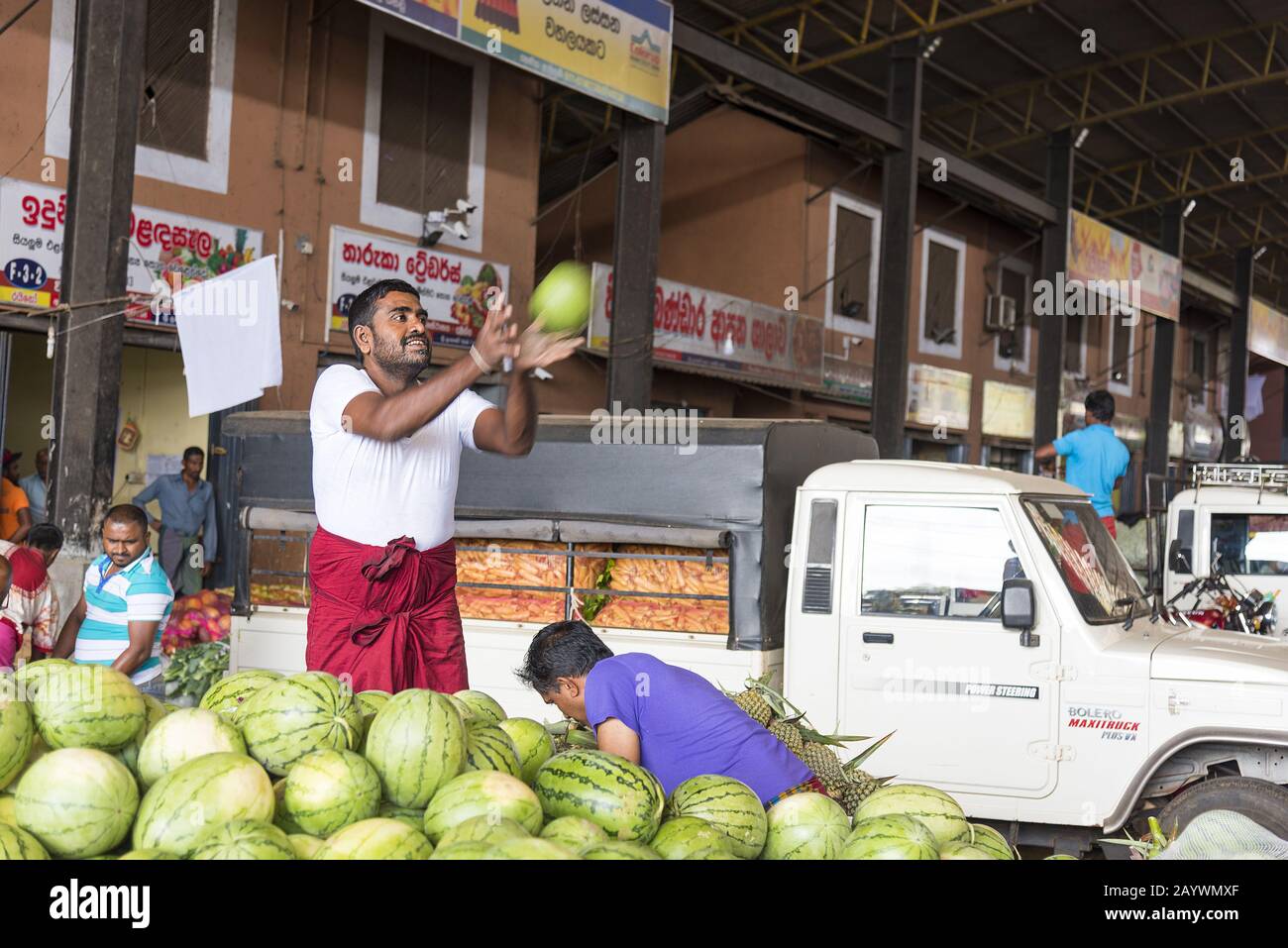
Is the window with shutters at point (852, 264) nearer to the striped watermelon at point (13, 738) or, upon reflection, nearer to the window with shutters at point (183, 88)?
the window with shutters at point (183, 88)

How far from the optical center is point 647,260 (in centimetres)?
1152

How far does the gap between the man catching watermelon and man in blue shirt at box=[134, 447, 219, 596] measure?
25.7 ft

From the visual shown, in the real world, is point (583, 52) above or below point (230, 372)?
above

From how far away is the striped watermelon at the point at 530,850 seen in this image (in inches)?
61.2

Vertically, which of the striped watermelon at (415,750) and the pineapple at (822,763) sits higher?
the striped watermelon at (415,750)

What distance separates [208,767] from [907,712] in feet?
12.9

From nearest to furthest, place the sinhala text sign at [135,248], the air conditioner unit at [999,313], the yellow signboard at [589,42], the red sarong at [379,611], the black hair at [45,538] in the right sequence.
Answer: the red sarong at [379,611], the black hair at [45,538], the sinhala text sign at [135,248], the yellow signboard at [589,42], the air conditioner unit at [999,313]

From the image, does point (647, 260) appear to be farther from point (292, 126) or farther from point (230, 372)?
point (230, 372)

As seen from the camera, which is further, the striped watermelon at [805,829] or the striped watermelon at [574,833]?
the striped watermelon at [805,829]

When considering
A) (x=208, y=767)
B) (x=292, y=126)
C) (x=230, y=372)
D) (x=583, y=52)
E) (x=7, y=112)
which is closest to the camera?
(x=208, y=767)

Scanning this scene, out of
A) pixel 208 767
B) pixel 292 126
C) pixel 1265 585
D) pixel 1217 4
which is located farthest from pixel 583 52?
pixel 1217 4

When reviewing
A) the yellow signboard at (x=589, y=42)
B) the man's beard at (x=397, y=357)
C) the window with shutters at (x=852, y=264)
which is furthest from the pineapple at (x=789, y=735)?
the window with shutters at (x=852, y=264)

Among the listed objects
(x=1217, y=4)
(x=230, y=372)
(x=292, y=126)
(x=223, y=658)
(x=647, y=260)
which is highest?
(x=1217, y=4)

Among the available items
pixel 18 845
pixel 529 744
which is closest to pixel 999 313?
pixel 529 744
